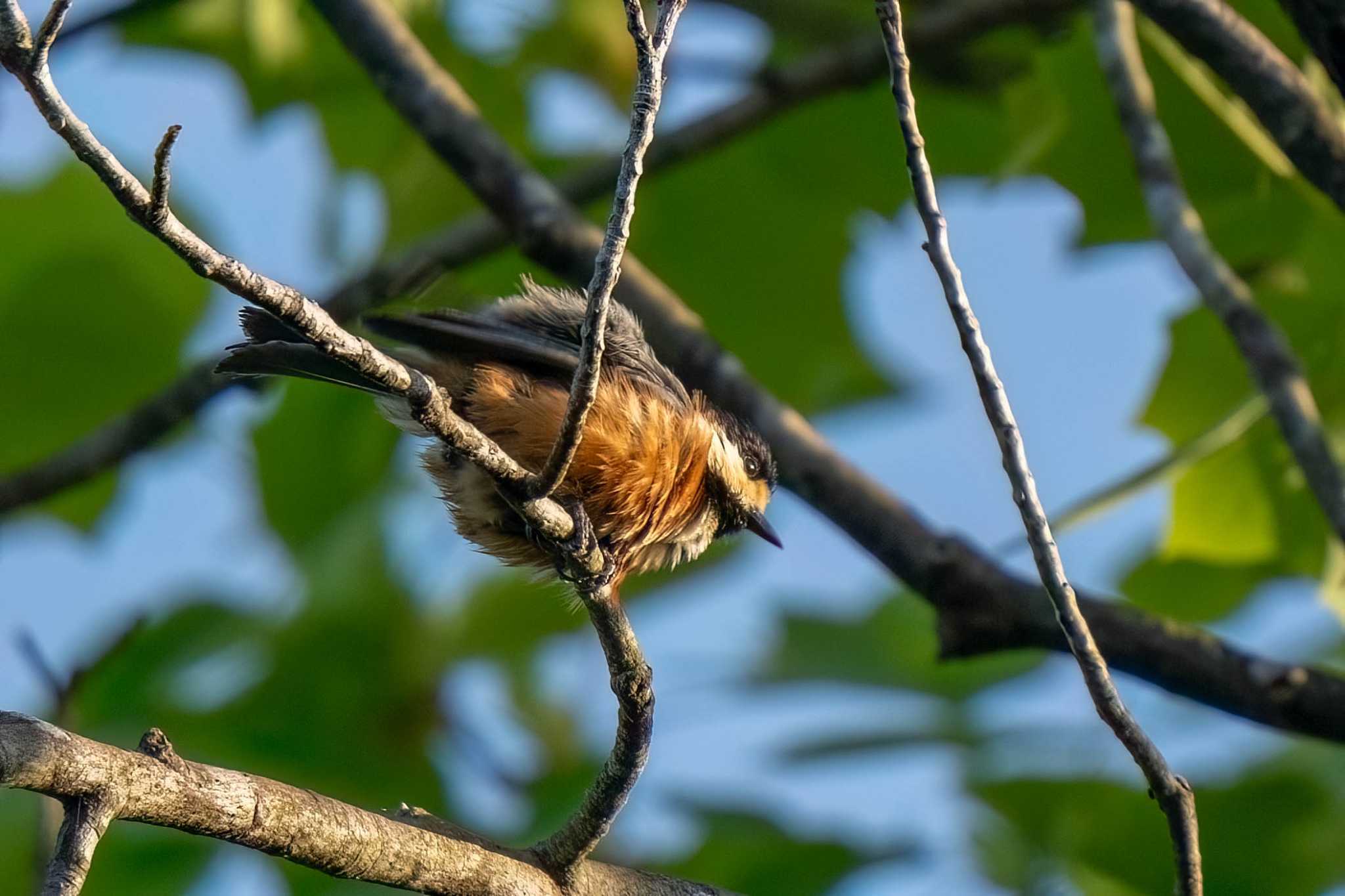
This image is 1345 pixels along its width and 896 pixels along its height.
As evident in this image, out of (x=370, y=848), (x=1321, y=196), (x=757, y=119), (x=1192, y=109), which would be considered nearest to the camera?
(x=370, y=848)

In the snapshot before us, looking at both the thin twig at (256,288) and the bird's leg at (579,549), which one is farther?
the bird's leg at (579,549)

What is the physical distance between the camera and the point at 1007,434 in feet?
8.72

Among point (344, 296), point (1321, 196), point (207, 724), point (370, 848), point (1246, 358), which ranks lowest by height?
point (370, 848)

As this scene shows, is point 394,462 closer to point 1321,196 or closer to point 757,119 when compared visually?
point 757,119

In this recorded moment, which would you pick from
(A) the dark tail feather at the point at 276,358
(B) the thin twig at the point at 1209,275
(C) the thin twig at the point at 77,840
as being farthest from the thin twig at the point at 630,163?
(B) the thin twig at the point at 1209,275

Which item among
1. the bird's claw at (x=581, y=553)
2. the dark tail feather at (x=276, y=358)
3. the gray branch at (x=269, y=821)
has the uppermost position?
the dark tail feather at (x=276, y=358)

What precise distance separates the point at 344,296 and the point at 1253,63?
315 centimetres

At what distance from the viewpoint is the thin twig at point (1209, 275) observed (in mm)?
3838

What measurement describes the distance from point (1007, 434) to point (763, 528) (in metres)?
2.23

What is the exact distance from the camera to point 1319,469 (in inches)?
150

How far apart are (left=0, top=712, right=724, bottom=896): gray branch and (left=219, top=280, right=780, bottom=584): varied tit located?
2.56ft

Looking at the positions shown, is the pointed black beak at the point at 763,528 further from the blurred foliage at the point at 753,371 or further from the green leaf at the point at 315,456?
A: the green leaf at the point at 315,456

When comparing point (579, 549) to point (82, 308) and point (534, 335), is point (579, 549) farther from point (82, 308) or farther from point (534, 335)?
point (82, 308)

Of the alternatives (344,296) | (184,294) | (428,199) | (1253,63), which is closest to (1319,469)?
(1253,63)
